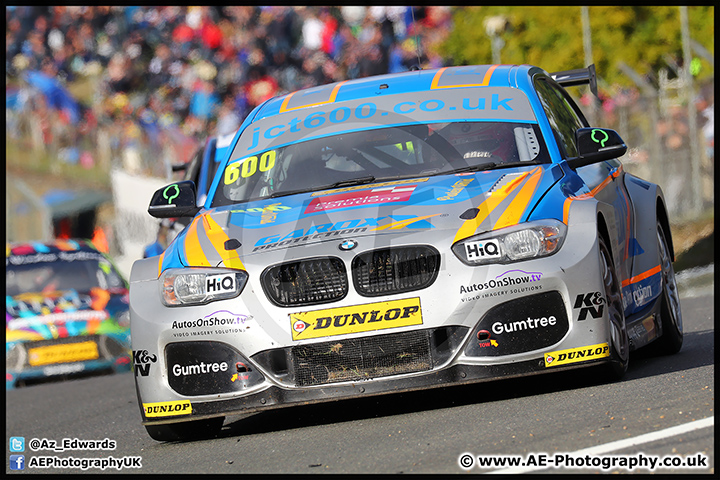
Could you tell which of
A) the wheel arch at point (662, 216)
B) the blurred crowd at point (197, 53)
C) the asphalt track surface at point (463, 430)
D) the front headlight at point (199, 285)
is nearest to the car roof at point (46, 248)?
the asphalt track surface at point (463, 430)

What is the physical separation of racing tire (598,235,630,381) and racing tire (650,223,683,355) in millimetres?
1100

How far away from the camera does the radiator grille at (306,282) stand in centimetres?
527

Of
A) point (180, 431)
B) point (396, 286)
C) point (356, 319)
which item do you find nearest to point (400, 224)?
point (396, 286)

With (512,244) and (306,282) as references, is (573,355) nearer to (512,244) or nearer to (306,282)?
(512,244)

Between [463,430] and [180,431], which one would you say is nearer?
[463,430]

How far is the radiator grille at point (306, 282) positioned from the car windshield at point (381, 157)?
101cm

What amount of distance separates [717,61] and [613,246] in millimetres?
11736

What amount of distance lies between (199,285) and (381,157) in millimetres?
1429

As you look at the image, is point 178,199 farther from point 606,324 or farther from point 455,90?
point 606,324

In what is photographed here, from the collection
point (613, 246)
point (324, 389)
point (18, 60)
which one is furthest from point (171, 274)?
point (18, 60)

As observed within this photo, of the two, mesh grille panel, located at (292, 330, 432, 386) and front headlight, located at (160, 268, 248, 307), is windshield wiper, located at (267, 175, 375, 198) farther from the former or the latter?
mesh grille panel, located at (292, 330, 432, 386)

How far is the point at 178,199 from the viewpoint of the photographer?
660cm

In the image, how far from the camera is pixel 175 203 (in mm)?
6582

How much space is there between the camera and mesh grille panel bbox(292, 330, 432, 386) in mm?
5250
